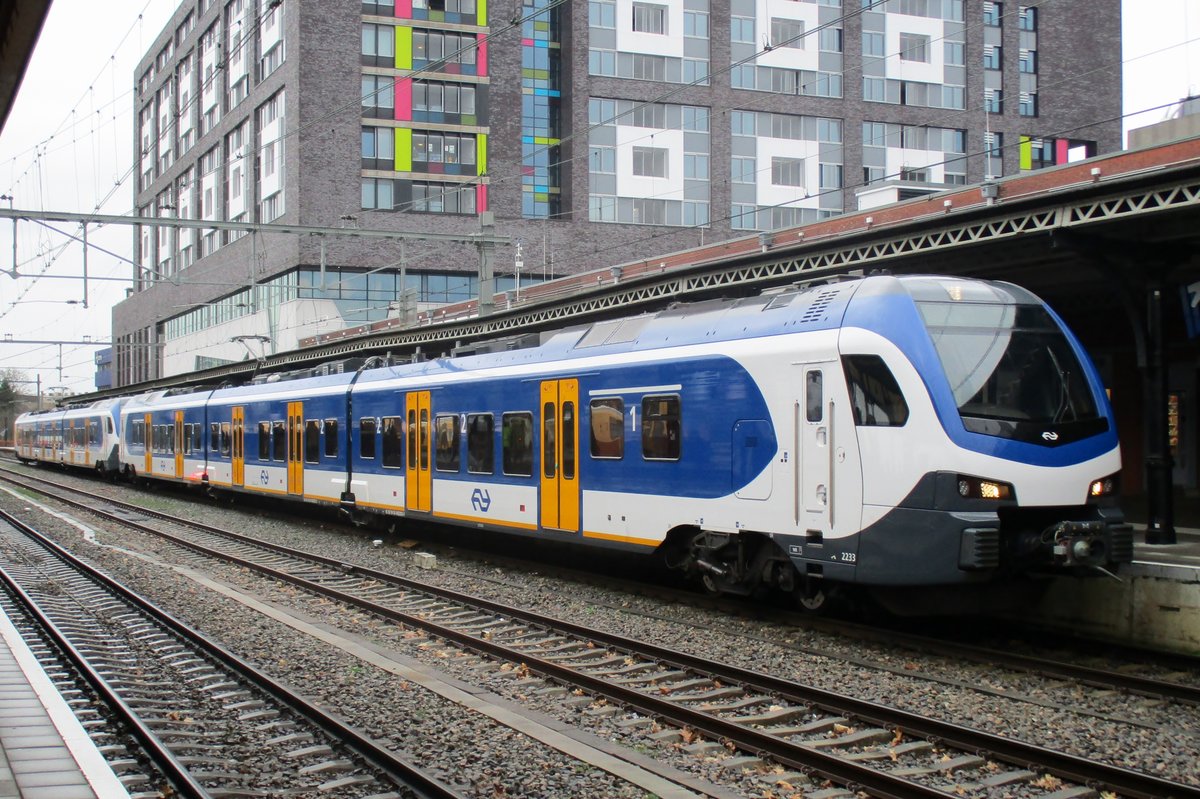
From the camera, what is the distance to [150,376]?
79375mm

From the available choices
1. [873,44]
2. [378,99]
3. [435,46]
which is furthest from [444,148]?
[873,44]

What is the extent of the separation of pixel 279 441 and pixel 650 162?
3482 centimetres

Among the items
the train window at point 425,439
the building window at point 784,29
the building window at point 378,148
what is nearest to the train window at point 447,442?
the train window at point 425,439

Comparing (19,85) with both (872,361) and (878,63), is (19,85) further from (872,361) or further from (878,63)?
(878,63)

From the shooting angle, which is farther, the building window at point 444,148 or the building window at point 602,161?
the building window at point 602,161

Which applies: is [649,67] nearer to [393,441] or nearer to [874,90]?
[874,90]

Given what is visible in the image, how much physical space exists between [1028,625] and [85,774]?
29.4ft

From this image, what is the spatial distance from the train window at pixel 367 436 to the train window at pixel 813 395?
35.8 ft

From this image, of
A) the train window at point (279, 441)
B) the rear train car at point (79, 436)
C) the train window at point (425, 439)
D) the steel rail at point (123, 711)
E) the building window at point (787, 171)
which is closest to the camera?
the steel rail at point (123, 711)

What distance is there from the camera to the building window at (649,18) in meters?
55.3

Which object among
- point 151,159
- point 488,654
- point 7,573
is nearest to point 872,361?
point 488,654

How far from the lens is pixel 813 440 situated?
10.6 metres

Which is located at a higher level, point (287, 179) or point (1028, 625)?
point (287, 179)

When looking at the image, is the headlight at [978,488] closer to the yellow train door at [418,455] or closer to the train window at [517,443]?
the train window at [517,443]
